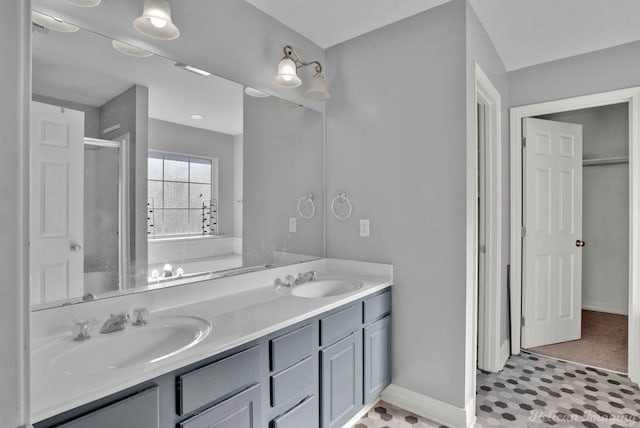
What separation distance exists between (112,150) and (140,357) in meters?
0.84

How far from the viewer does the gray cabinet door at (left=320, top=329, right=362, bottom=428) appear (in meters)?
1.67

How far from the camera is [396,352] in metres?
2.21

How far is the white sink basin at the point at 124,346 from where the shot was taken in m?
1.05

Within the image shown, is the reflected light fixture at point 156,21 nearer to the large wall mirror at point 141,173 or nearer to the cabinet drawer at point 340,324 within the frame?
the large wall mirror at point 141,173

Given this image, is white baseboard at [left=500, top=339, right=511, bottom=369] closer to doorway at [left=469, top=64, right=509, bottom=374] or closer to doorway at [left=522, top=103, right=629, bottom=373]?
doorway at [left=469, top=64, right=509, bottom=374]

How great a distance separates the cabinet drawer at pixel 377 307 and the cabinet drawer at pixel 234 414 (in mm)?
845

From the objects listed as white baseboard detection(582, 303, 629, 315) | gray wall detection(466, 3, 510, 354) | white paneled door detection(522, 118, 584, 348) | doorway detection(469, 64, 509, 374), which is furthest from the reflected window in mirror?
white baseboard detection(582, 303, 629, 315)

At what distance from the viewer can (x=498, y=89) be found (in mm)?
2711

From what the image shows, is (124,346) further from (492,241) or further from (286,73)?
(492,241)

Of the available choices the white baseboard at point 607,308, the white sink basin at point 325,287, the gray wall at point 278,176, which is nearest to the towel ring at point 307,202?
the gray wall at point 278,176

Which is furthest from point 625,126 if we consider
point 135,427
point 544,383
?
point 135,427
